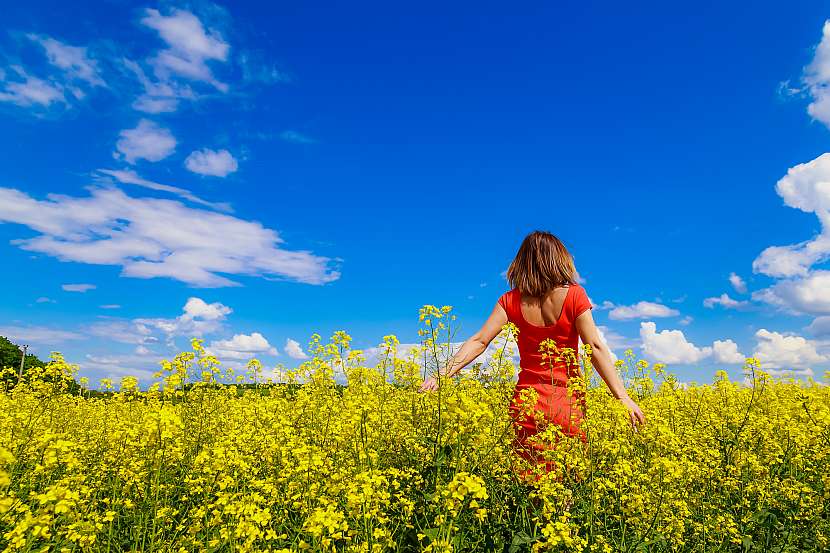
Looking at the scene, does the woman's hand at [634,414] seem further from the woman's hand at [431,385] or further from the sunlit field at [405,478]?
the woman's hand at [431,385]

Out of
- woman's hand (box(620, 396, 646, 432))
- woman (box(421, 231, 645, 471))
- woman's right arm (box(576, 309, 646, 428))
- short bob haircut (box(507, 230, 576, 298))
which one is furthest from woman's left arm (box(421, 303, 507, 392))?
woman's hand (box(620, 396, 646, 432))

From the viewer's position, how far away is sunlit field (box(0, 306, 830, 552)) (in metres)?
3.34

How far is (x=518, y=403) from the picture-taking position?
4332 mm

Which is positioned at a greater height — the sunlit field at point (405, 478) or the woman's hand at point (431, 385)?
the woman's hand at point (431, 385)

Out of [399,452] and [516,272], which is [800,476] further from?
[399,452]

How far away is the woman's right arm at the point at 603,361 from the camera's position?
4.48 metres

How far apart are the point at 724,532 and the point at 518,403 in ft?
5.82

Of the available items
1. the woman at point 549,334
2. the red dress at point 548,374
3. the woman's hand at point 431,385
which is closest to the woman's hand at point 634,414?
the woman at point 549,334

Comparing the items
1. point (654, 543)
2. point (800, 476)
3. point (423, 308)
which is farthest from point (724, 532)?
point (423, 308)

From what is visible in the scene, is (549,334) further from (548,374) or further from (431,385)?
(431,385)

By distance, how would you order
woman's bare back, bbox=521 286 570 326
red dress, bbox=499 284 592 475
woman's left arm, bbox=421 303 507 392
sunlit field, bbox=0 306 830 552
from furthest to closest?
woman's left arm, bbox=421 303 507 392 < woman's bare back, bbox=521 286 570 326 < red dress, bbox=499 284 592 475 < sunlit field, bbox=0 306 830 552

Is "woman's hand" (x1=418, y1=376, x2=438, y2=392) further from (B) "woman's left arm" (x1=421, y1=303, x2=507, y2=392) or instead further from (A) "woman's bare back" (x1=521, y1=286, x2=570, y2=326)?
(A) "woman's bare back" (x1=521, y1=286, x2=570, y2=326)

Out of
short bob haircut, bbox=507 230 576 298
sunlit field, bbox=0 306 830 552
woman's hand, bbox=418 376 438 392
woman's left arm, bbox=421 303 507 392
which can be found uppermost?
short bob haircut, bbox=507 230 576 298

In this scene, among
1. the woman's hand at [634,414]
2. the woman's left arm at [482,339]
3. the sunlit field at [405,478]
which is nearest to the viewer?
the sunlit field at [405,478]
